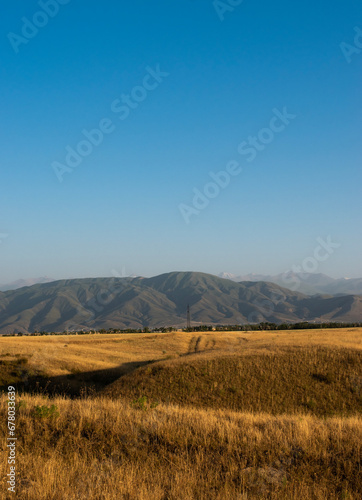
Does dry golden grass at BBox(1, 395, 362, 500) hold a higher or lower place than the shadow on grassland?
higher

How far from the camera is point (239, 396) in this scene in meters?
27.2

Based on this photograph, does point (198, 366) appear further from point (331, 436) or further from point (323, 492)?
point (323, 492)

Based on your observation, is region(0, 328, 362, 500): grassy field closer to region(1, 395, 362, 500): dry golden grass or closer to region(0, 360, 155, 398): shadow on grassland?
region(1, 395, 362, 500): dry golden grass

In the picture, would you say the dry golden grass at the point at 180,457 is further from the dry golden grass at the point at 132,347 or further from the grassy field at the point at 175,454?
the dry golden grass at the point at 132,347

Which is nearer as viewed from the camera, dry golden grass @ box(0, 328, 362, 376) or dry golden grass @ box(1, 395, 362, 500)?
dry golden grass @ box(1, 395, 362, 500)

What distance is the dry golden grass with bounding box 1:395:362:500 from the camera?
27.4ft

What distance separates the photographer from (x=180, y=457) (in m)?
10.1

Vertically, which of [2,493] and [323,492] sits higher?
[2,493]

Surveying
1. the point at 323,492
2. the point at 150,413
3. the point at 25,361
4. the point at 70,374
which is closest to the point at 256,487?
the point at 323,492

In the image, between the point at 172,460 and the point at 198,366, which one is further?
the point at 198,366

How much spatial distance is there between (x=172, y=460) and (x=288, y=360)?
25.0 meters

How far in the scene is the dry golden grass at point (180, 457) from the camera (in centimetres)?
836

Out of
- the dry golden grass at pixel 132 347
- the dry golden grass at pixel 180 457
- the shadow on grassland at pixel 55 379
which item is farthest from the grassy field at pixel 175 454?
the shadow on grassland at pixel 55 379

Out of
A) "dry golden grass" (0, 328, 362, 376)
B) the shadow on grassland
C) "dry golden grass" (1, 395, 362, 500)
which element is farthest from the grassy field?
the shadow on grassland
